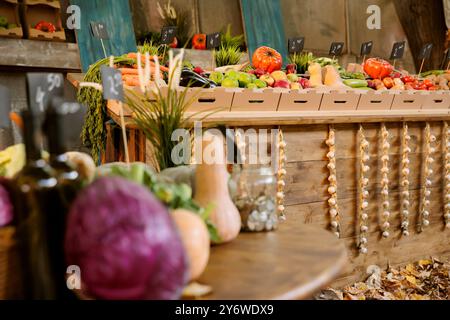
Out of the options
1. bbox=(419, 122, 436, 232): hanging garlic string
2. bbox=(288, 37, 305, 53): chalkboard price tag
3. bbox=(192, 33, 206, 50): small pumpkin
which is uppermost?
bbox=(192, 33, 206, 50): small pumpkin

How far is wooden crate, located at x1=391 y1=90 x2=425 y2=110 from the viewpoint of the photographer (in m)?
2.68

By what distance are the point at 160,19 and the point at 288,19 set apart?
1677 mm

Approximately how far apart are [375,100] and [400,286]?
1082 millimetres

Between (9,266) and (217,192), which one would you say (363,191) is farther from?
(9,266)

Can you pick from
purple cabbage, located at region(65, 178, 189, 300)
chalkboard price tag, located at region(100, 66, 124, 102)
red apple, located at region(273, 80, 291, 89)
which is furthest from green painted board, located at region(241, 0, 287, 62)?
purple cabbage, located at region(65, 178, 189, 300)

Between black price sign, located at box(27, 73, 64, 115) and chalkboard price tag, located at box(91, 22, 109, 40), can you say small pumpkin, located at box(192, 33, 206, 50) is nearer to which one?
chalkboard price tag, located at box(91, 22, 109, 40)

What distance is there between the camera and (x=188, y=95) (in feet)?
6.71

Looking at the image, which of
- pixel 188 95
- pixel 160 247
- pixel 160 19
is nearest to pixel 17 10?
pixel 160 19

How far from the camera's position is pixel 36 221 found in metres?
0.71

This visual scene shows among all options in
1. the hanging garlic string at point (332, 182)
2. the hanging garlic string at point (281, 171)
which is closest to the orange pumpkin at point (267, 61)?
the hanging garlic string at point (332, 182)

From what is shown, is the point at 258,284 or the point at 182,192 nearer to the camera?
the point at 258,284

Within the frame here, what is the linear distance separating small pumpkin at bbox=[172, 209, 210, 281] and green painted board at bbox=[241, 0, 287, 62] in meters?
4.40

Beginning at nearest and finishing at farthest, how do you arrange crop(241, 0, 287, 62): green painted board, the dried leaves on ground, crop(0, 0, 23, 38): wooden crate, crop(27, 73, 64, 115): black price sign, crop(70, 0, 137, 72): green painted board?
crop(27, 73, 64, 115): black price sign → the dried leaves on ground → crop(0, 0, 23, 38): wooden crate → crop(70, 0, 137, 72): green painted board → crop(241, 0, 287, 62): green painted board
